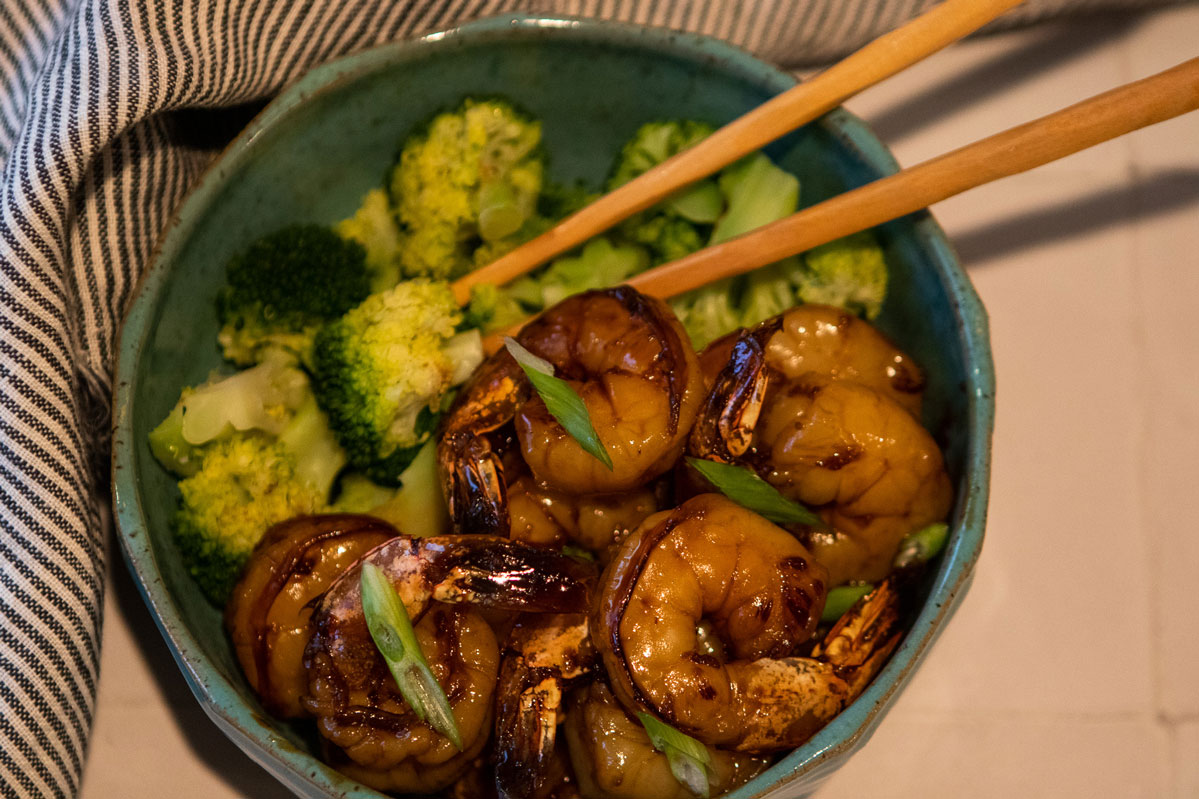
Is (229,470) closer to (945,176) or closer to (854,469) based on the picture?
(854,469)

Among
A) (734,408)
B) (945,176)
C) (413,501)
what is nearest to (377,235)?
(413,501)

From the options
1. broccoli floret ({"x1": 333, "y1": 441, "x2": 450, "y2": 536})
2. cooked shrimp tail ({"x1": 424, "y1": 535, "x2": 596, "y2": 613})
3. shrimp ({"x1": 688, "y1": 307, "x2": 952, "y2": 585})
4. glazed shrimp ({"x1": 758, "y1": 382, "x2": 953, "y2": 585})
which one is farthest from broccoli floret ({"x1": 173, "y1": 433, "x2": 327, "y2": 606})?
glazed shrimp ({"x1": 758, "y1": 382, "x2": 953, "y2": 585})

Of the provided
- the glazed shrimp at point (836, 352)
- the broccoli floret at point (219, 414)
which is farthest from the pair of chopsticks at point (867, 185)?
the broccoli floret at point (219, 414)

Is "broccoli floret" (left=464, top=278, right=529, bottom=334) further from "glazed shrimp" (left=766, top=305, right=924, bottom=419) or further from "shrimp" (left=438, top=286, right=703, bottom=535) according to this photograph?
"glazed shrimp" (left=766, top=305, right=924, bottom=419)

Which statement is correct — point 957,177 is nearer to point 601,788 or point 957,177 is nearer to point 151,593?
point 601,788

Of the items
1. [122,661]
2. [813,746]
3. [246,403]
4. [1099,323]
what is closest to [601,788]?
[813,746]

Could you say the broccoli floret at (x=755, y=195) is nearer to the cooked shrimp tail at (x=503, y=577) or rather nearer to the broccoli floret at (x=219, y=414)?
the cooked shrimp tail at (x=503, y=577)

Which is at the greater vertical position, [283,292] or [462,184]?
[462,184]
